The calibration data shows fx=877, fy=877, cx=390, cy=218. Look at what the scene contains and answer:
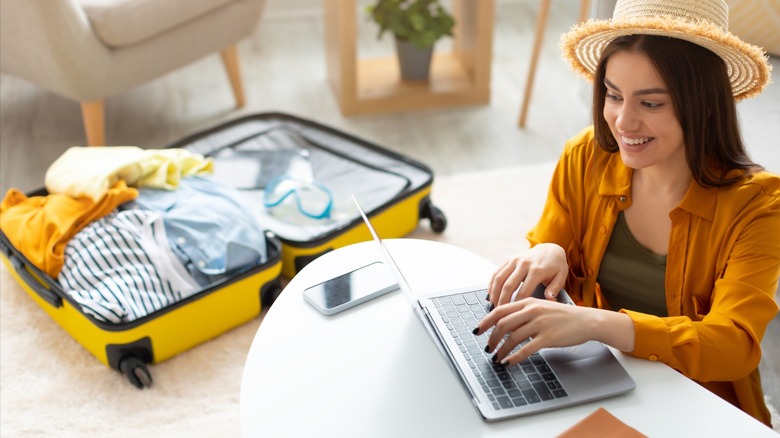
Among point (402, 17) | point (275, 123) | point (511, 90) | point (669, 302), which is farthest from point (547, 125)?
point (669, 302)

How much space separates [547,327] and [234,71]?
6.66 ft

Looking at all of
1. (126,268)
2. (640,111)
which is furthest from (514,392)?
(126,268)

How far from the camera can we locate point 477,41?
2883mm

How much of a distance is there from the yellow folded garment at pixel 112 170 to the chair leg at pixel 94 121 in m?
0.34

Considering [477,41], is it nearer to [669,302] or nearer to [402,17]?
[402,17]

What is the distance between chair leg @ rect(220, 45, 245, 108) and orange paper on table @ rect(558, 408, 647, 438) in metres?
2.05

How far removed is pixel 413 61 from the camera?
293 centimetres

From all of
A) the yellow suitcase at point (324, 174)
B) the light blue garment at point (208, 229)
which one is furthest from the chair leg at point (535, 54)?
the light blue garment at point (208, 229)

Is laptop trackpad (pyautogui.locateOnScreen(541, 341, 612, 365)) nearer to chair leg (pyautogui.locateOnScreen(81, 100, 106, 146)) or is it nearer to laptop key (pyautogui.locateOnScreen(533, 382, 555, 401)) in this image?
laptop key (pyautogui.locateOnScreen(533, 382, 555, 401))

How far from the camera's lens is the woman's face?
3.86 feet

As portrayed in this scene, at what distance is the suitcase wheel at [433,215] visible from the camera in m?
2.25

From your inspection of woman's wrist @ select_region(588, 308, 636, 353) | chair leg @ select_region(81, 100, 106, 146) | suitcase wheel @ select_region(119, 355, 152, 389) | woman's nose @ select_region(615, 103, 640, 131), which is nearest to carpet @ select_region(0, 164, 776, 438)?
suitcase wheel @ select_region(119, 355, 152, 389)

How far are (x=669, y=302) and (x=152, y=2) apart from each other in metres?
1.65

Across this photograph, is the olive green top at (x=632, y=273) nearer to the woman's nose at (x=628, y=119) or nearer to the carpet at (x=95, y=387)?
the woman's nose at (x=628, y=119)
